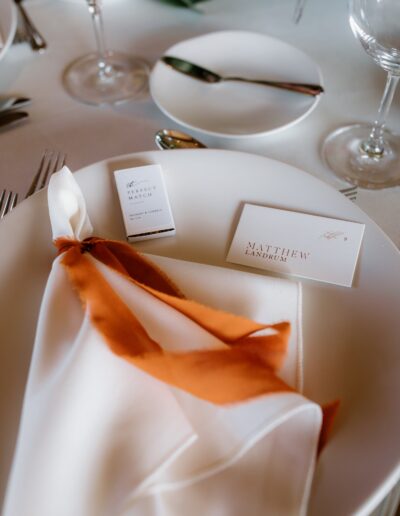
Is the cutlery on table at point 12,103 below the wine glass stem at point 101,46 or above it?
below

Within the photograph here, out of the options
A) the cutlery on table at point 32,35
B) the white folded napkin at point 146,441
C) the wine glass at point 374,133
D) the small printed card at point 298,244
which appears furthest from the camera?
the cutlery on table at point 32,35

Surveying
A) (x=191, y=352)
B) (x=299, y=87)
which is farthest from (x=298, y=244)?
(x=299, y=87)

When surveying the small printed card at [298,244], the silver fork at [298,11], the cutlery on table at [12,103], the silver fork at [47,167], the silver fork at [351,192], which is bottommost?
the silver fork at [47,167]

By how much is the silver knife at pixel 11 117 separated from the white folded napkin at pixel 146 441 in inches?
14.7

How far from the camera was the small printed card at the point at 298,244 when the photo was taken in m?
0.45

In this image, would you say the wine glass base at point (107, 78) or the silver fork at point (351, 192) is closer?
the silver fork at point (351, 192)

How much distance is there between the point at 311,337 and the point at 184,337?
0.11 meters

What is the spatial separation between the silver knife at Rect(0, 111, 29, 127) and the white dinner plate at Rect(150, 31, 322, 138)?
0.54 feet

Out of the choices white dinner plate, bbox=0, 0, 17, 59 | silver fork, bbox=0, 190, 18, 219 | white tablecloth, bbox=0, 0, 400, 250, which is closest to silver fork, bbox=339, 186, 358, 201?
white tablecloth, bbox=0, 0, 400, 250

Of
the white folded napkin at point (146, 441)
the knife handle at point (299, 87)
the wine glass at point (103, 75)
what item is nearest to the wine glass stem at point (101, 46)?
the wine glass at point (103, 75)

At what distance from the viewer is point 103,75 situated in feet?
2.45

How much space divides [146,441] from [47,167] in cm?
38

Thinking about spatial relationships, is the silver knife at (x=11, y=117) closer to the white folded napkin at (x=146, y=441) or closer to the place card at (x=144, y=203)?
the place card at (x=144, y=203)

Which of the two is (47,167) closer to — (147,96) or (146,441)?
(147,96)
